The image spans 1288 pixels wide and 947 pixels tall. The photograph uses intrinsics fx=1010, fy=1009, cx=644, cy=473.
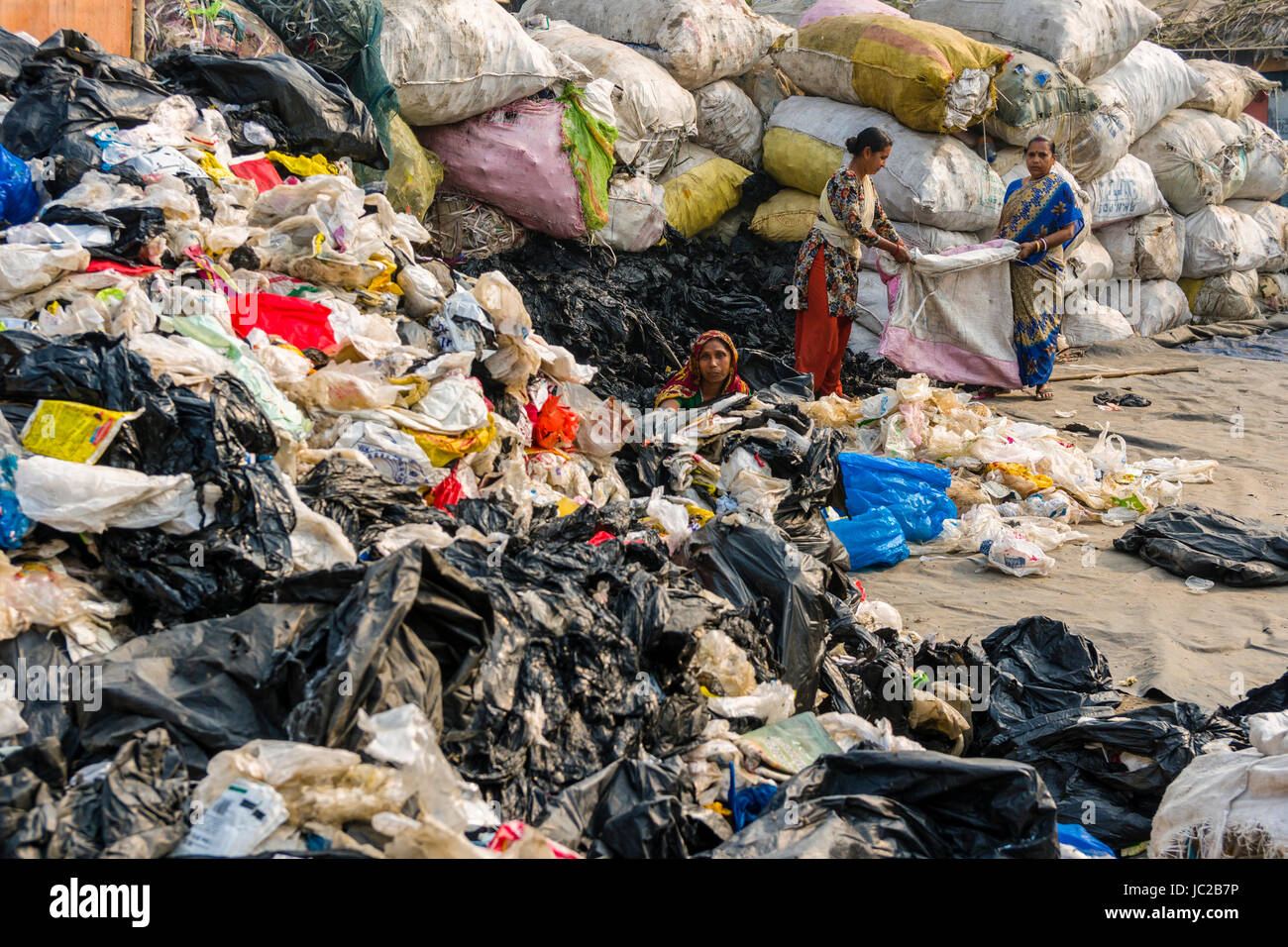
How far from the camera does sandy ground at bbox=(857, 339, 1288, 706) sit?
10.3 feet

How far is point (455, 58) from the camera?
17.4ft

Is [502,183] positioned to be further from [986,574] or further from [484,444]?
[986,574]

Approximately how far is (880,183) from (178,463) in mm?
5590

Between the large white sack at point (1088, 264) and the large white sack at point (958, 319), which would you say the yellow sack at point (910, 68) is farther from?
the large white sack at point (1088, 264)

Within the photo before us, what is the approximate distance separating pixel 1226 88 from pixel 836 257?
6.47m

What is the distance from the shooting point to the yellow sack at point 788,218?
7297 mm

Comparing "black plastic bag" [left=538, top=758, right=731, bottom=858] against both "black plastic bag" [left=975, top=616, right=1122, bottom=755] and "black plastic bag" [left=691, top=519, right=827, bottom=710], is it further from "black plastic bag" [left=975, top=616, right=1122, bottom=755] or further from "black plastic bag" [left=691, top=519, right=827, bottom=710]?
"black plastic bag" [left=975, top=616, right=1122, bottom=755]

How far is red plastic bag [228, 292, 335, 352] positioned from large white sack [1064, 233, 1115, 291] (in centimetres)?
609

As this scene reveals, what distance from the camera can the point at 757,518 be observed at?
3287 millimetres

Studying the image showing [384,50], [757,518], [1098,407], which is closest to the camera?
[757,518]

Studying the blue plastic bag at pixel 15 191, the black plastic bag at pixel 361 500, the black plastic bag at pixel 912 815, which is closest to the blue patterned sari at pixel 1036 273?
the black plastic bag at pixel 361 500

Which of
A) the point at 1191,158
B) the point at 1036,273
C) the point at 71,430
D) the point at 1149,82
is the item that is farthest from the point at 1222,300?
the point at 71,430

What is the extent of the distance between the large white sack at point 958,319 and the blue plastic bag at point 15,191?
4.66 m
